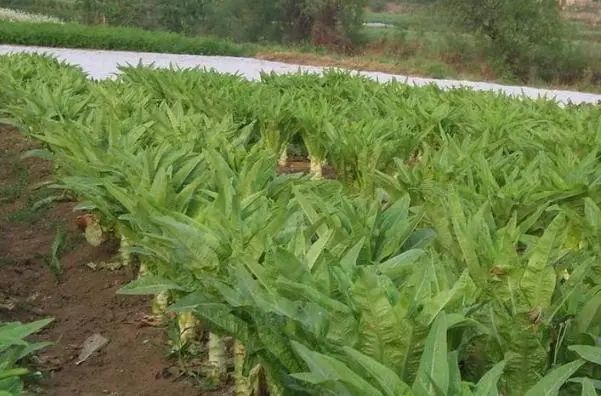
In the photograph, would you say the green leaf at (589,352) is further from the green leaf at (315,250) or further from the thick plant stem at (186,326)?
the thick plant stem at (186,326)

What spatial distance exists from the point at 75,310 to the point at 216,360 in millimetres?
1073

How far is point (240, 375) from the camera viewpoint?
263 centimetres

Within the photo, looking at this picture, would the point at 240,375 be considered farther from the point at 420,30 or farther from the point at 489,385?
the point at 420,30

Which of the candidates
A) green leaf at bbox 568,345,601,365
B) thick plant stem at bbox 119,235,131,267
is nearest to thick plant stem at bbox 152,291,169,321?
thick plant stem at bbox 119,235,131,267

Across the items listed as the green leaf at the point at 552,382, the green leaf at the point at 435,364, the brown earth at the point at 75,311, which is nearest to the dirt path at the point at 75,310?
the brown earth at the point at 75,311

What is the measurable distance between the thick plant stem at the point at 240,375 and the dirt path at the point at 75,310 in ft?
0.75

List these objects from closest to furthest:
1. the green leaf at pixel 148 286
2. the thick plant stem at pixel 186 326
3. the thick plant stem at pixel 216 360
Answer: the green leaf at pixel 148 286
the thick plant stem at pixel 216 360
the thick plant stem at pixel 186 326

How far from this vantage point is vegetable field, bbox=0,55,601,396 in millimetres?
2029

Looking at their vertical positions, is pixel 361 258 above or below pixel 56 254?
above

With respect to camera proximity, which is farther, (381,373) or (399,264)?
(399,264)

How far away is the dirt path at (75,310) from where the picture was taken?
9.77ft

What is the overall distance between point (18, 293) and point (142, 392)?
131 centimetres

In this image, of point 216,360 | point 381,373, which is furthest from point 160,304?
point 381,373

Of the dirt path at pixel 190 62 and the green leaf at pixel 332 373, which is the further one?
the dirt path at pixel 190 62
